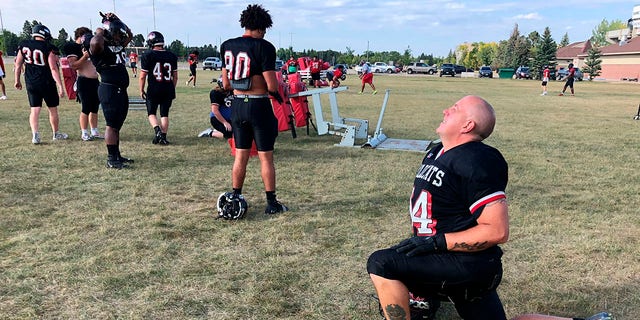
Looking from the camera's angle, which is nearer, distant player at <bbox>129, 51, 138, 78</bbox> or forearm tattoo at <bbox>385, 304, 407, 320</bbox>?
forearm tattoo at <bbox>385, 304, 407, 320</bbox>

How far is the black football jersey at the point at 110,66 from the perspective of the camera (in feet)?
20.7

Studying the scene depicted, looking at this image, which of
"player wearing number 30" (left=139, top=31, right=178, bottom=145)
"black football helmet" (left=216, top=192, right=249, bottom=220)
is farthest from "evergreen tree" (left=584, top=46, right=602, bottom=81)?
"black football helmet" (left=216, top=192, right=249, bottom=220)

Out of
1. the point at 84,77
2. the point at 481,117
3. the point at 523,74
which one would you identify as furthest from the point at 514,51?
the point at 481,117

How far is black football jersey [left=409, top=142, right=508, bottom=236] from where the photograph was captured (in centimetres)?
204

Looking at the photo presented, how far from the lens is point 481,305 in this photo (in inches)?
92.7

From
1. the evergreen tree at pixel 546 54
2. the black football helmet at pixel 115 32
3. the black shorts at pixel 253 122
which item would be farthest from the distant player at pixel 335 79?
the evergreen tree at pixel 546 54

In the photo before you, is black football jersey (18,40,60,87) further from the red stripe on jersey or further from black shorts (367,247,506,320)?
the red stripe on jersey

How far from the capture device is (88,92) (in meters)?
7.82

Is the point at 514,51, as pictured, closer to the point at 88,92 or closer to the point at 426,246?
the point at 88,92

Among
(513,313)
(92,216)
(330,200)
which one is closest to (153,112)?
(92,216)

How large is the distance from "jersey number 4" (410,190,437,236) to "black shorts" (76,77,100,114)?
692cm

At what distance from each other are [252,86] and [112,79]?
300 centimetres

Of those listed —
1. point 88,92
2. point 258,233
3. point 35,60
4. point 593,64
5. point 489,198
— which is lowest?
point 258,233

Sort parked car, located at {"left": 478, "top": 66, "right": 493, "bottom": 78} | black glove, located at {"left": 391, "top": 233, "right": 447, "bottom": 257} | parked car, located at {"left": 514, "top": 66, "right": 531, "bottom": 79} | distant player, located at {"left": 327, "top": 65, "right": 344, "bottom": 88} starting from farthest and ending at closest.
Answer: parked car, located at {"left": 478, "top": 66, "right": 493, "bottom": 78}, parked car, located at {"left": 514, "top": 66, "right": 531, "bottom": 79}, distant player, located at {"left": 327, "top": 65, "right": 344, "bottom": 88}, black glove, located at {"left": 391, "top": 233, "right": 447, "bottom": 257}
